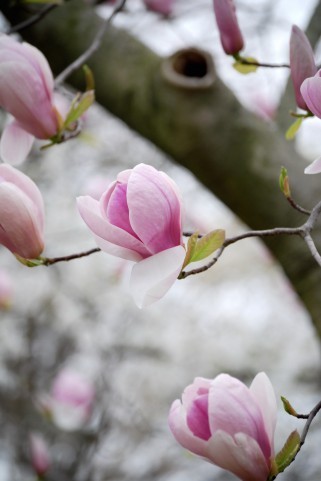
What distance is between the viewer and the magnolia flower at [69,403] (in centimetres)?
181

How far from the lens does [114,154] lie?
133 inches

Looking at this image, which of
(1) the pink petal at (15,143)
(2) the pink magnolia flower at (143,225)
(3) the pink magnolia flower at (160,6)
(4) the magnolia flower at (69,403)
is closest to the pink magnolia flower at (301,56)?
(2) the pink magnolia flower at (143,225)

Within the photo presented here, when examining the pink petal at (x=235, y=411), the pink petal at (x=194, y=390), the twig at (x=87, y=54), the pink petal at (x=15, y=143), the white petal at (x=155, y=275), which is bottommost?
the pink petal at (x=194, y=390)

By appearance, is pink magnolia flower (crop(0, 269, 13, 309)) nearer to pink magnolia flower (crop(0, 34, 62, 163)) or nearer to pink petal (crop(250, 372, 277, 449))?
pink magnolia flower (crop(0, 34, 62, 163))

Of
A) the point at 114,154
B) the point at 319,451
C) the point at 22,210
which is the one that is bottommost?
the point at 319,451

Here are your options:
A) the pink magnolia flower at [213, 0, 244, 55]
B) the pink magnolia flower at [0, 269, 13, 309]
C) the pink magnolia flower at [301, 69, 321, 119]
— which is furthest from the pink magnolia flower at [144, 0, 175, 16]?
the pink magnolia flower at [301, 69, 321, 119]

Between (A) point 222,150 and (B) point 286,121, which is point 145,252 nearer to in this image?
(A) point 222,150

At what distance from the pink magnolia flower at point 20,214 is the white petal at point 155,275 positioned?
128 mm

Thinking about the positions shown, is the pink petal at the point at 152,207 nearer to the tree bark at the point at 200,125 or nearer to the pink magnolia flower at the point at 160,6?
the tree bark at the point at 200,125

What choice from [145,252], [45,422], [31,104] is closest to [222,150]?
[31,104]

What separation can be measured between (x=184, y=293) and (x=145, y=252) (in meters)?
3.27

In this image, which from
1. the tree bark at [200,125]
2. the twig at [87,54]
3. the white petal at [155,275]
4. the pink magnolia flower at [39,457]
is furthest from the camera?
the pink magnolia flower at [39,457]

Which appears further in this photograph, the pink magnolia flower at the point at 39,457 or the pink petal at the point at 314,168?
the pink magnolia flower at the point at 39,457

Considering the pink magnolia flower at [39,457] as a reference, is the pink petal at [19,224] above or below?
above
